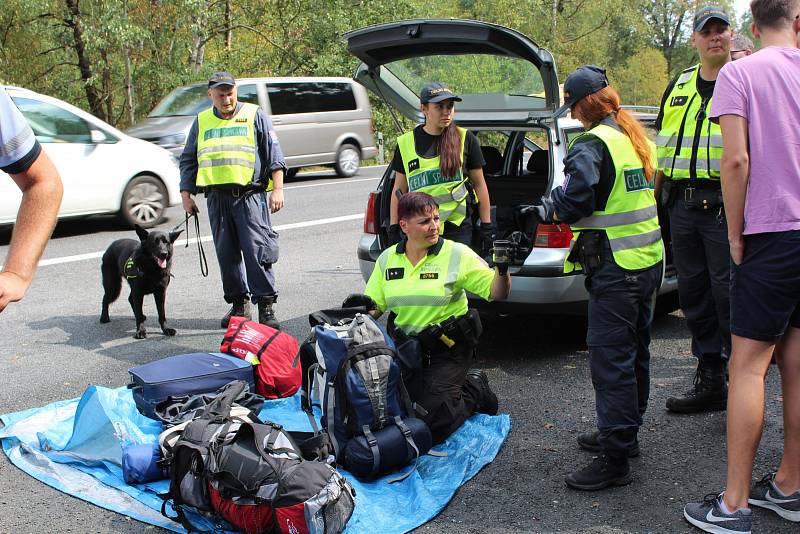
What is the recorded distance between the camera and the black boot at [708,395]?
15.1 feet

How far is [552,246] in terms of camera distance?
17.1ft

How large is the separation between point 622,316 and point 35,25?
83.6 feet

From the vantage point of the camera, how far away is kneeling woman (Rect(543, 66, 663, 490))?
3740 mm

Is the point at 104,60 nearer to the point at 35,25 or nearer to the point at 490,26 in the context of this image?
the point at 35,25

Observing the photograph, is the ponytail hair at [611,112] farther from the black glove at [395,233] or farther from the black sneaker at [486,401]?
the black glove at [395,233]

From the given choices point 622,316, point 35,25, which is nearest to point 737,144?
point 622,316

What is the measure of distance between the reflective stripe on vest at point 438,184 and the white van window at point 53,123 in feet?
21.2

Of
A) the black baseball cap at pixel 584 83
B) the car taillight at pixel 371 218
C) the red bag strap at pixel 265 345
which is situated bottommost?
the red bag strap at pixel 265 345

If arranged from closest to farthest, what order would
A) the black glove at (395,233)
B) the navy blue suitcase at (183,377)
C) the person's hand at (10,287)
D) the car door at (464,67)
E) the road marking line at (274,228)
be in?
1. the person's hand at (10,287)
2. the navy blue suitcase at (183,377)
3. the car door at (464,67)
4. the black glove at (395,233)
5. the road marking line at (274,228)

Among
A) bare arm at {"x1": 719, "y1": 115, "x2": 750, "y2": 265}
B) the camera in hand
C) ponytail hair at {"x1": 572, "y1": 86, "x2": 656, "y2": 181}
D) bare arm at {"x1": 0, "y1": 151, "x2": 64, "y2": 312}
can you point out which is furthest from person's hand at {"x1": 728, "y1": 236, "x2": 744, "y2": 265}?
bare arm at {"x1": 0, "y1": 151, "x2": 64, "y2": 312}

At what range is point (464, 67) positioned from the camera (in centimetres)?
608

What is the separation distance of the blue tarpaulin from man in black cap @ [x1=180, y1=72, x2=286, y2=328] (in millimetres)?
1700

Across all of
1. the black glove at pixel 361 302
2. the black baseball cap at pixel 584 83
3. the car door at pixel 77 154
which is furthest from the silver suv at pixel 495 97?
the car door at pixel 77 154

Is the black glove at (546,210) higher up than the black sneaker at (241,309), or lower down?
higher up
